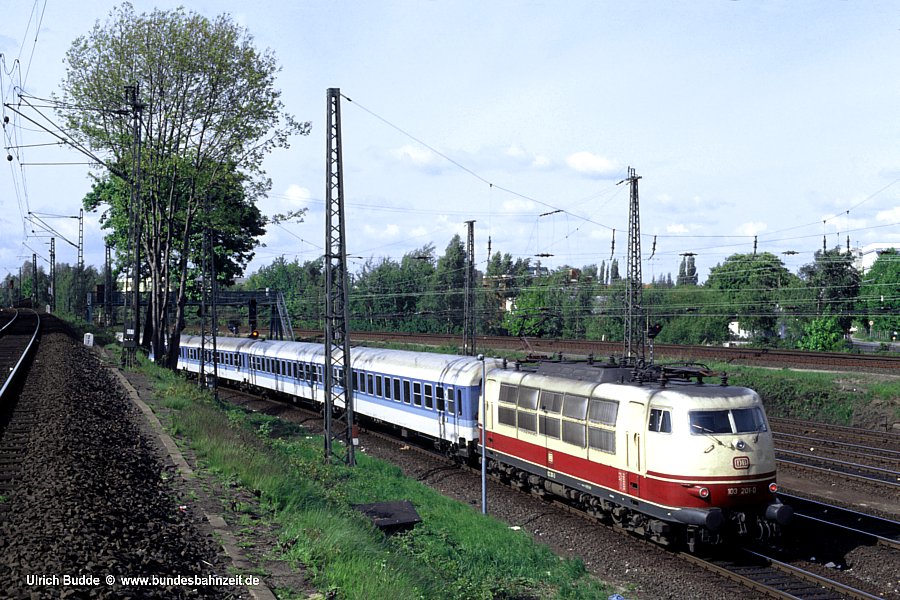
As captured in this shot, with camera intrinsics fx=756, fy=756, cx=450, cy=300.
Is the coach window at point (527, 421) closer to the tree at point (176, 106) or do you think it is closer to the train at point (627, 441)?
the train at point (627, 441)

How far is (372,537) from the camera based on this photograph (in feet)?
40.7

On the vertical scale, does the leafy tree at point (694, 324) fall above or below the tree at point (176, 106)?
below

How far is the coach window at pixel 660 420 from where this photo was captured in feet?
46.2

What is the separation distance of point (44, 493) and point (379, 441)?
18.1 m

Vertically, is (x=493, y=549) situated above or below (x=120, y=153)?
below

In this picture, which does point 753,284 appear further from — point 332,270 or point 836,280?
point 332,270

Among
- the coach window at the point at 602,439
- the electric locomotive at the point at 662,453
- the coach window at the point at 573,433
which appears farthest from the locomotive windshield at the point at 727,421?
the coach window at the point at 573,433

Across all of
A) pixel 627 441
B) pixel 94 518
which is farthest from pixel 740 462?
pixel 94 518

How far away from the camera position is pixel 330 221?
2164 centimetres

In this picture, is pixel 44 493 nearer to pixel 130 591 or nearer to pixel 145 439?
pixel 130 591

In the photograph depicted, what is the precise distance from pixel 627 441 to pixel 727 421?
1.97 m

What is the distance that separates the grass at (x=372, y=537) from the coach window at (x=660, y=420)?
2902 millimetres

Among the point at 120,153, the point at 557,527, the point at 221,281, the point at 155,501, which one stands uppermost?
the point at 120,153

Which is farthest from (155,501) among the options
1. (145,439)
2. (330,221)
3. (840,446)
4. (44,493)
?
(840,446)
